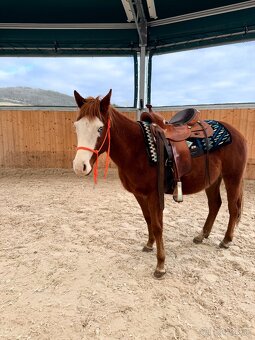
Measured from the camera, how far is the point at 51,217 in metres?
3.12

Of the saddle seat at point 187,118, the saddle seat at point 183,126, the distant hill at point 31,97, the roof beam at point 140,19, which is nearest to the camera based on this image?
the saddle seat at point 183,126

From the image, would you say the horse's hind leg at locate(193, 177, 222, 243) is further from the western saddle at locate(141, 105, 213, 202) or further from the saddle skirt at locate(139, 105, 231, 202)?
the western saddle at locate(141, 105, 213, 202)

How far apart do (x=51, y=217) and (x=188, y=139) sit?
206 cm

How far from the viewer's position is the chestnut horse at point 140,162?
4.80 ft

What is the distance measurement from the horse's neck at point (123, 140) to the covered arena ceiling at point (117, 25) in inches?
139

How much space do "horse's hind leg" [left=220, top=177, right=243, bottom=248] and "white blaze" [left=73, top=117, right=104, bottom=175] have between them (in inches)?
54.5

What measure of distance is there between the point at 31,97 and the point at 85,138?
5039 millimetres

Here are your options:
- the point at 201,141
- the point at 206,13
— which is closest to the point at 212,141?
the point at 201,141

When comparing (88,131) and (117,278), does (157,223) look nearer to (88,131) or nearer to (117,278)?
(117,278)

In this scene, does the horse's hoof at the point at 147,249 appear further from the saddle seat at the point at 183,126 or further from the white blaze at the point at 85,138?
the white blaze at the point at 85,138

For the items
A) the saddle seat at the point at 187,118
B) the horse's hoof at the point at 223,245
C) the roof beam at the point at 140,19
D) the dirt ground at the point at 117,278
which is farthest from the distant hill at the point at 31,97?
the horse's hoof at the point at 223,245

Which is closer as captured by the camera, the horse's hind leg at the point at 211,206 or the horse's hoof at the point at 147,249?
the horse's hoof at the point at 147,249

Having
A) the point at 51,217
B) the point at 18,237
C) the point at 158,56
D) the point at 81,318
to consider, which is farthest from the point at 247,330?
the point at 158,56

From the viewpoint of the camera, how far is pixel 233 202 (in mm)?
2264
